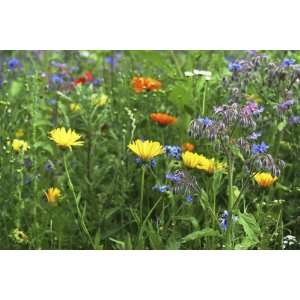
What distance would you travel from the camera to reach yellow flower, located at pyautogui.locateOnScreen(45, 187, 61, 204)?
3.14m

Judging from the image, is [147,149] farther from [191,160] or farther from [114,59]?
[114,59]

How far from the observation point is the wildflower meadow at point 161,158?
2934mm

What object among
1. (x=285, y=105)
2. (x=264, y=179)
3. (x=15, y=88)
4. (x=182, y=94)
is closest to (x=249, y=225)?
(x=264, y=179)

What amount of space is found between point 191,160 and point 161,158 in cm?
18

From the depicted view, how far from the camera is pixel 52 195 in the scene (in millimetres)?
3148

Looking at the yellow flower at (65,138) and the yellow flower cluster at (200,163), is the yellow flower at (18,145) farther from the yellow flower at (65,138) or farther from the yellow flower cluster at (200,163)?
the yellow flower cluster at (200,163)

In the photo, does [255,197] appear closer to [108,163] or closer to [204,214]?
[204,214]

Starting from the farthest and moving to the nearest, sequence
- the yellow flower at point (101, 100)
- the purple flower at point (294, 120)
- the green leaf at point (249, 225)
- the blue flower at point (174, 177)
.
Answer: the yellow flower at point (101, 100)
the purple flower at point (294, 120)
the blue flower at point (174, 177)
the green leaf at point (249, 225)

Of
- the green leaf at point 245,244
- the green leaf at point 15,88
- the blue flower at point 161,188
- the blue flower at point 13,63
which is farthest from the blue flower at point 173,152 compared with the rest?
the blue flower at point 13,63

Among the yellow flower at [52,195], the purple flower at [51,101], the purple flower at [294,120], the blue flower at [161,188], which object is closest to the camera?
the blue flower at [161,188]

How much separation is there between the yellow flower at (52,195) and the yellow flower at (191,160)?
50 cm

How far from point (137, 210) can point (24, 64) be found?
1220 mm

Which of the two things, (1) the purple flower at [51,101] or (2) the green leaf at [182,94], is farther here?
(1) the purple flower at [51,101]
